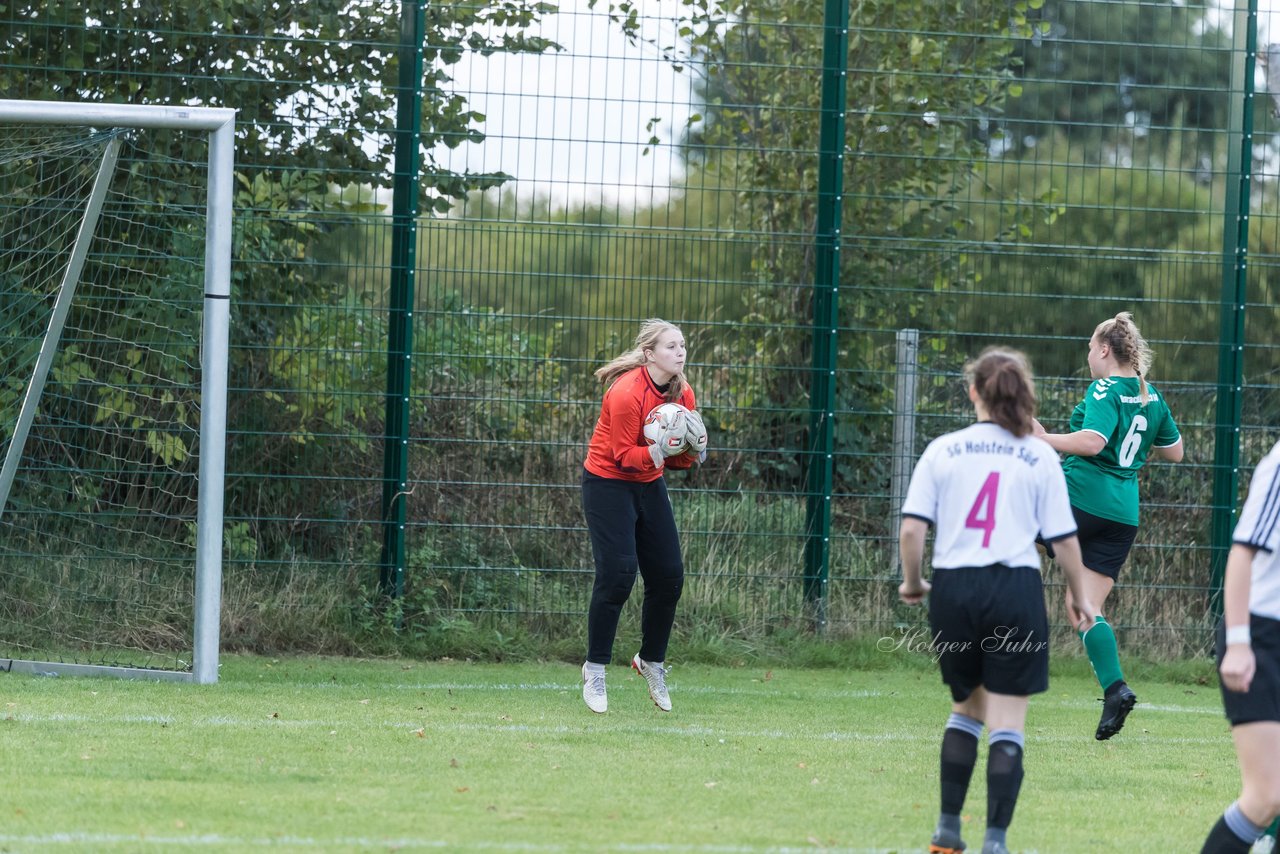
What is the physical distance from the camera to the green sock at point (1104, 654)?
23.5ft

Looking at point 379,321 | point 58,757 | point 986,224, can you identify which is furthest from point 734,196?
point 58,757

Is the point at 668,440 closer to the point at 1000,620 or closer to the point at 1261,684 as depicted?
the point at 1000,620

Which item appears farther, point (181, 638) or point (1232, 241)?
point (1232, 241)

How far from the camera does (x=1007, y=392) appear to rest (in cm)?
467

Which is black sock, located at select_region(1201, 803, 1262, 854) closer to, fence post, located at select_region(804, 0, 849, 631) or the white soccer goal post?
fence post, located at select_region(804, 0, 849, 631)

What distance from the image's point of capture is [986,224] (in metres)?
10.6

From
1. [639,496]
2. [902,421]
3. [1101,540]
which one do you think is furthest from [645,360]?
[902,421]

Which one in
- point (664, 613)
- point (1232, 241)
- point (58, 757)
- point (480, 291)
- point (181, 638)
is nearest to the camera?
point (58, 757)

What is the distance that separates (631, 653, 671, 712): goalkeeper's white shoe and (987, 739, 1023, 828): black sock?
3.16m

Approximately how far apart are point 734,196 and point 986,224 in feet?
6.04

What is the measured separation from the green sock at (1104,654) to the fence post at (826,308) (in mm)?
2784

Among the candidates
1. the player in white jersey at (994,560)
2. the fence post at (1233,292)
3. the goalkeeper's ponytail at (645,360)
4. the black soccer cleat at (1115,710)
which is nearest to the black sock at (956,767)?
the player in white jersey at (994,560)

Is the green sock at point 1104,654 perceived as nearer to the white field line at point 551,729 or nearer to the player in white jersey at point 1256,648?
the white field line at point 551,729

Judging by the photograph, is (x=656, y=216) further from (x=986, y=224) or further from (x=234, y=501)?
(x=234, y=501)
